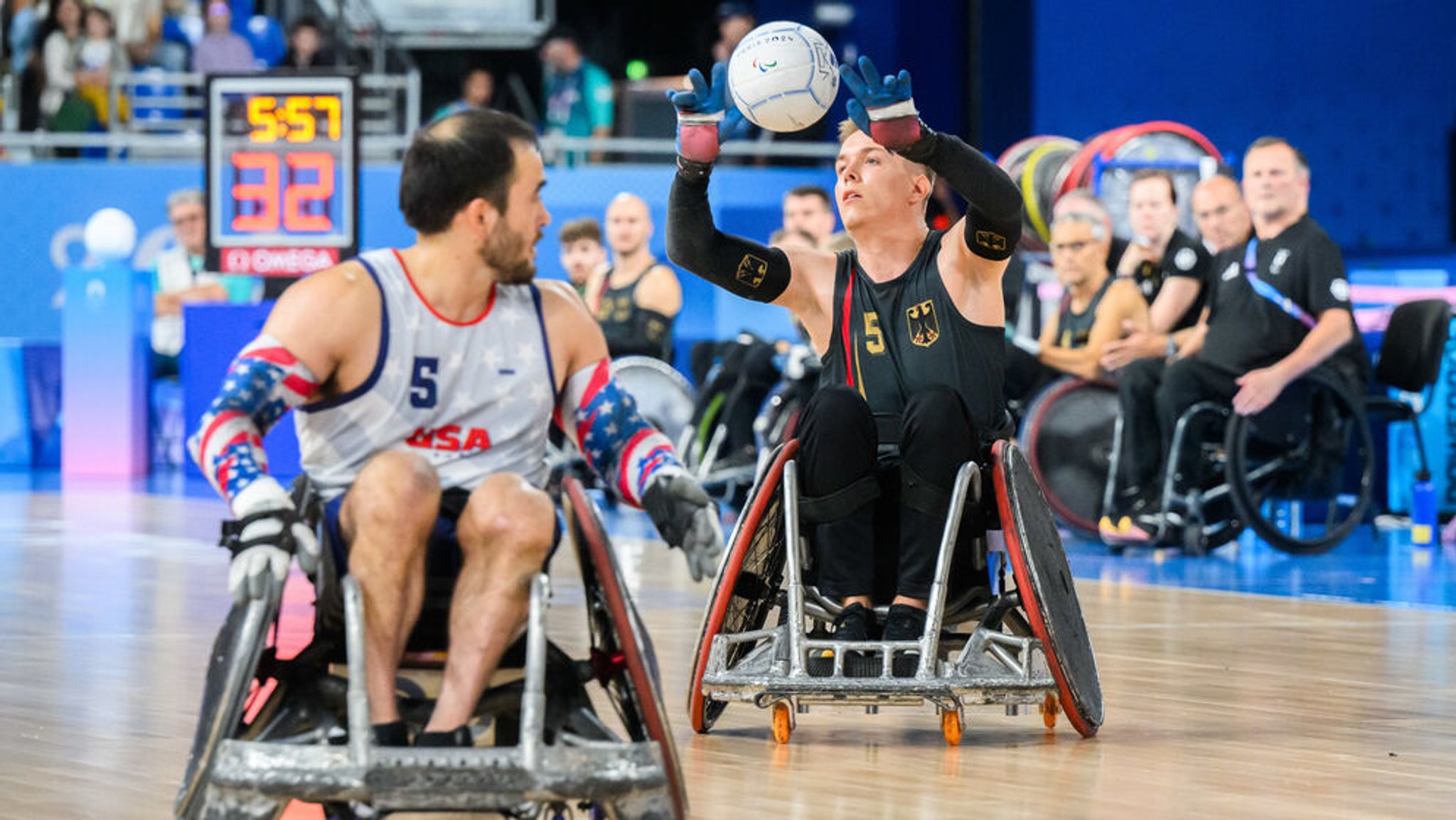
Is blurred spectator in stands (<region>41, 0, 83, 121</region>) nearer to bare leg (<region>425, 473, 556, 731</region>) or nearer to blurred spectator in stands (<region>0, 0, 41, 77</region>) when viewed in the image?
blurred spectator in stands (<region>0, 0, 41, 77</region>)

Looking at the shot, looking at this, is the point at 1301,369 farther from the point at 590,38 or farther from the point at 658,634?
the point at 590,38

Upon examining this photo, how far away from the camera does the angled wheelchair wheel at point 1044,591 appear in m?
4.65

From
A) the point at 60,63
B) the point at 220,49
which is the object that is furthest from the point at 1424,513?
the point at 60,63

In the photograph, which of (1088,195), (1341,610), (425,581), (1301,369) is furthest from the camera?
(1088,195)

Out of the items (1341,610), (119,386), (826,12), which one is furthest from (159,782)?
(826,12)

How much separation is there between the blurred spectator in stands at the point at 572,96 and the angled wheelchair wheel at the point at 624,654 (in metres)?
15.4

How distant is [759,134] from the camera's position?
1898cm

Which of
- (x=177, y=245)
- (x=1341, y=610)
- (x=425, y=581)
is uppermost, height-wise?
(x=177, y=245)

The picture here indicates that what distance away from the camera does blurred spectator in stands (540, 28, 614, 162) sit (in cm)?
1864

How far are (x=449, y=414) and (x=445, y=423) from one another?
0.05ft

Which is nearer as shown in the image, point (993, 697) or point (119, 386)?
point (993, 697)

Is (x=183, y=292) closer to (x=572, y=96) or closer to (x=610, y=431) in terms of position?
(x=572, y=96)

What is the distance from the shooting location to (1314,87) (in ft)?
54.2

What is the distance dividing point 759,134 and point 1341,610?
12.0m
